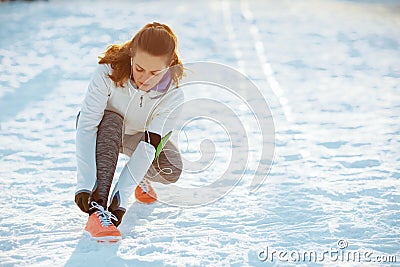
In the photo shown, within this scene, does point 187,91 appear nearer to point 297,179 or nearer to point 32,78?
point 32,78

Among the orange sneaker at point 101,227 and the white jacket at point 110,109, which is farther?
the white jacket at point 110,109

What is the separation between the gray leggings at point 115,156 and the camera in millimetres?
2500

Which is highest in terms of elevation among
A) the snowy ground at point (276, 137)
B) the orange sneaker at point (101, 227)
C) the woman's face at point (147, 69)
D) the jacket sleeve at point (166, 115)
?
the woman's face at point (147, 69)

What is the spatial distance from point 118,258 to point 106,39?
4.51 m

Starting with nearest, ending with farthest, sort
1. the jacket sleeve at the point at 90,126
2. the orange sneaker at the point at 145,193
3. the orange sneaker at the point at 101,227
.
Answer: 1. the orange sneaker at the point at 101,227
2. the jacket sleeve at the point at 90,126
3. the orange sneaker at the point at 145,193

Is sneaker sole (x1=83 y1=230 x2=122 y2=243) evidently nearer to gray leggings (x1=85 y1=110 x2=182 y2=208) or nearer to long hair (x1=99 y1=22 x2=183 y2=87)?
gray leggings (x1=85 y1=110 x2=182 y2=208)

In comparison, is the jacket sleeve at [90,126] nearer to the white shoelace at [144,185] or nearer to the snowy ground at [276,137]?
the snowy ground at [276,137]

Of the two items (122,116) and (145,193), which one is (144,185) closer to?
(145,193)

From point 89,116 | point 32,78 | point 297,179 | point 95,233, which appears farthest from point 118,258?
point 32,78

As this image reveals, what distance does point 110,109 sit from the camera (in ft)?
8.70

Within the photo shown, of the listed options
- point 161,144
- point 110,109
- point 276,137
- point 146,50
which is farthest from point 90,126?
point 276,137

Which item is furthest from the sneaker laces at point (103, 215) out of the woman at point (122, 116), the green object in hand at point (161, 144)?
the green object in hand at point (161, 144)

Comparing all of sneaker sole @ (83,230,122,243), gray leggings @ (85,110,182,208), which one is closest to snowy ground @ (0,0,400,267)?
sneaker sole @ (83,230,122,243)

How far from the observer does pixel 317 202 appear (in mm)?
2816
